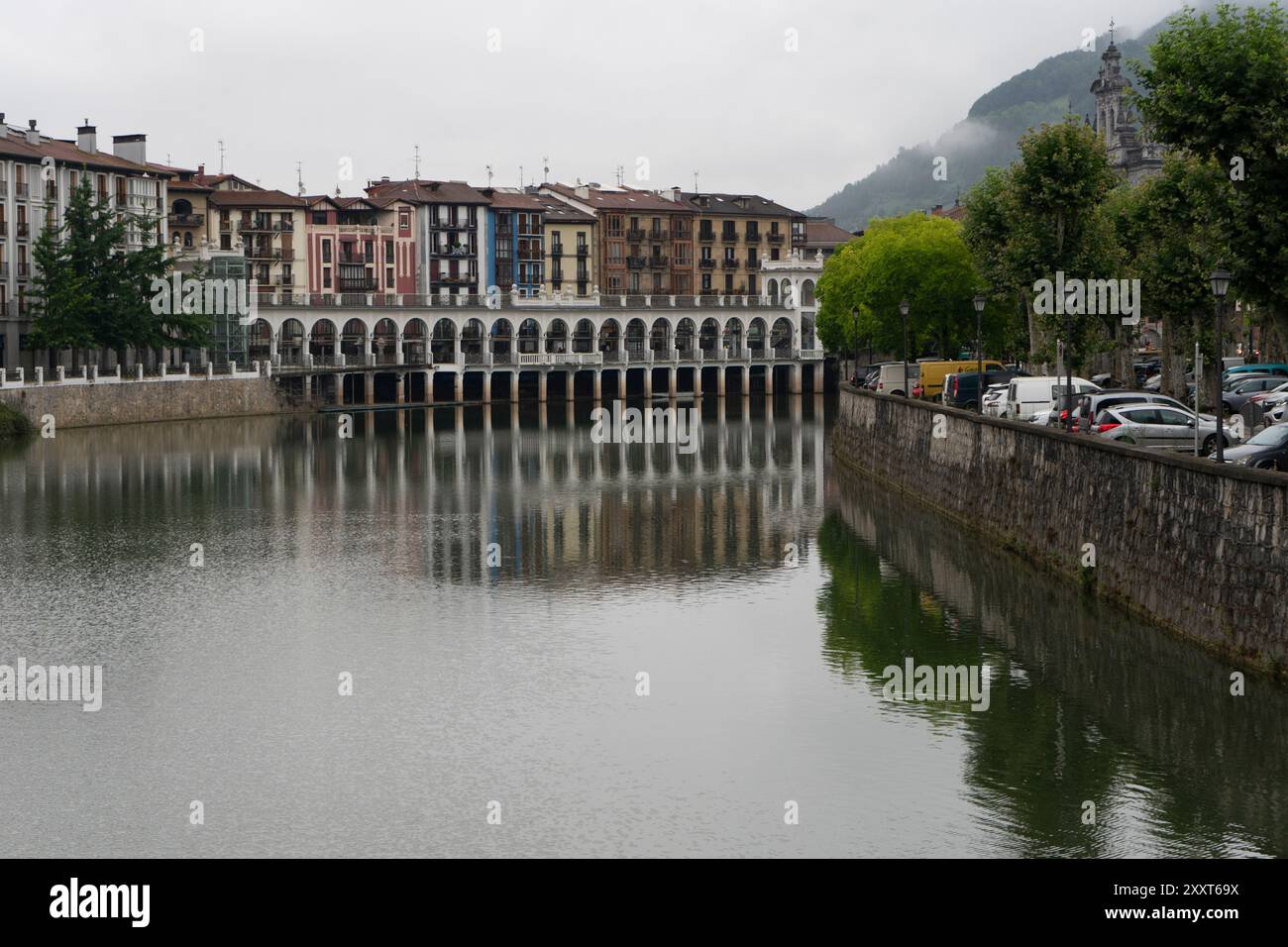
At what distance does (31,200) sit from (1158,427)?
84.7 metres

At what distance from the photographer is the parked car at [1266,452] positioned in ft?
125

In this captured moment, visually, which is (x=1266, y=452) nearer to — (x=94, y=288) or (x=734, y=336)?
(x=94, y=288)

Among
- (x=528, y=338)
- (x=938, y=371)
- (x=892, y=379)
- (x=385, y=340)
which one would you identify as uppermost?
(x=528, y=338)

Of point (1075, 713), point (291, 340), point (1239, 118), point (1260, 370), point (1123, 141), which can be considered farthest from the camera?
point (1123, 141)

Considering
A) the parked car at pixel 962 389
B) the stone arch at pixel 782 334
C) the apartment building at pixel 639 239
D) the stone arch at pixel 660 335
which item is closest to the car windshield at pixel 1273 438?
the parked car at pixel 962 389

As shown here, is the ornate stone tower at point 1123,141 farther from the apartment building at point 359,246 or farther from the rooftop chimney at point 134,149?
the rooftop chimney at point 134,149

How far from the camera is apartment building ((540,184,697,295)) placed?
163 meters

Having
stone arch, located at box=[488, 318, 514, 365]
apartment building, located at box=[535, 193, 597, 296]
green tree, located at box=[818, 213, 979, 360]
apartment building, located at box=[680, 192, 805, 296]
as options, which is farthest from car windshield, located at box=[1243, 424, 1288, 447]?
apartment building, located at box=[680, 192, 805, 296]

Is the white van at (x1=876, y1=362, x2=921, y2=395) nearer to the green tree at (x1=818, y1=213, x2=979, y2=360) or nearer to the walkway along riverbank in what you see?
the green tree at (x1=818, y1=213, x2=979, y2=360)

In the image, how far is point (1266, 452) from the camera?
38.3m

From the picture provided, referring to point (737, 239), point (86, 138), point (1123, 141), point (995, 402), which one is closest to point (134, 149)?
point (86, 138)

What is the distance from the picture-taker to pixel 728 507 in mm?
61125

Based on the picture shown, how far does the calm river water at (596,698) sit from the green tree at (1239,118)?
8.51 m
